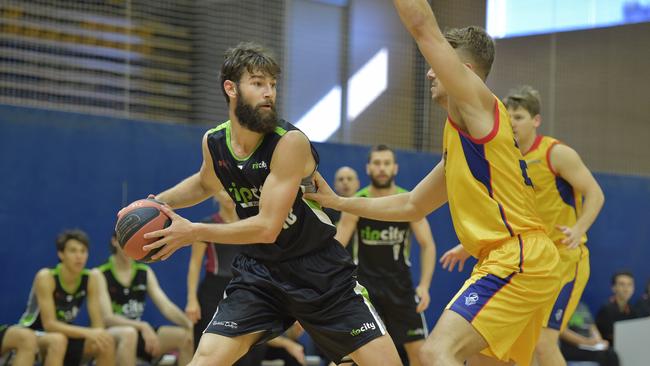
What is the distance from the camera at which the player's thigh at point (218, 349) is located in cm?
479

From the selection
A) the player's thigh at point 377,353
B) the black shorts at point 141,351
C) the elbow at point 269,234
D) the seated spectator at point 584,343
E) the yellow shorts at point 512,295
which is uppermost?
the elbow at point 269,234

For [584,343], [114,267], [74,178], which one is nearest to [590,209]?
[114,267]

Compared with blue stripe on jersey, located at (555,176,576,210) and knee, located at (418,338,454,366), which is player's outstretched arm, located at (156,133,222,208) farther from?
blue stripe on jersey, located at (555,176,576,210)

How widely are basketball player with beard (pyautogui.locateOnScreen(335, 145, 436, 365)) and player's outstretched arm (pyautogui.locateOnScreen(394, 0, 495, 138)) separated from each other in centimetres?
418

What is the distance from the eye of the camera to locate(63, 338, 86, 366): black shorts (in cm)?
846

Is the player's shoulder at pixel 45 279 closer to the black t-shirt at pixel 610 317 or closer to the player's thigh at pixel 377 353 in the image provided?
the player's thigh at pixel 377 353

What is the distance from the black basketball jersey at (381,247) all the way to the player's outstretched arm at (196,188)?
3.66 m

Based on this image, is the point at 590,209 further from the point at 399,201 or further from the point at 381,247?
the point at 381,247

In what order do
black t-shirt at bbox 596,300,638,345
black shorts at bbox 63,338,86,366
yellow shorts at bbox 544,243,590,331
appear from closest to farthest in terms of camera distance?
yellow shorts at bbox 544,243,590,331 < black shorts at bbox 63,338,86,366 < black t-shirt at bbox 596,300,638,345

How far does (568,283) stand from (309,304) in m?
2.82

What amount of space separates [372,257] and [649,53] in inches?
311

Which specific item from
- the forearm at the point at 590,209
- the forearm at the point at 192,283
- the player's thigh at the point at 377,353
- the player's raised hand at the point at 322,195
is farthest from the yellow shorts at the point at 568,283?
the forearm at the point at 192,283

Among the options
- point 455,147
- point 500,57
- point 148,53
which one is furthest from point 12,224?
point 500,57

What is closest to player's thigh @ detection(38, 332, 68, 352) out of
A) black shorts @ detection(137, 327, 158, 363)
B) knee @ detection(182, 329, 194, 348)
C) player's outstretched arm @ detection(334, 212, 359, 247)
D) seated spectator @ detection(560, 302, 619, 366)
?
black shorts @ detection(137, 327, 158, 363)
